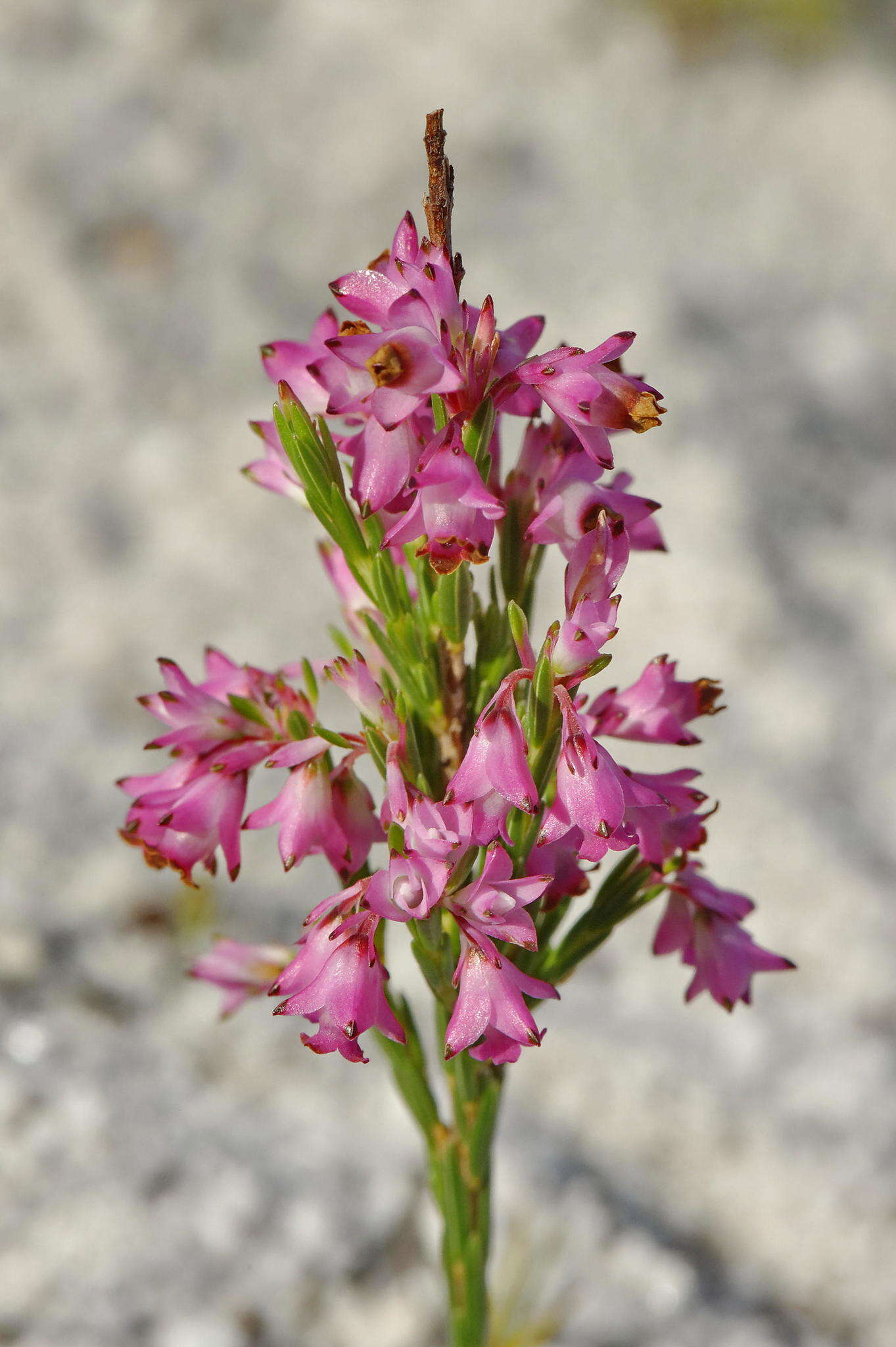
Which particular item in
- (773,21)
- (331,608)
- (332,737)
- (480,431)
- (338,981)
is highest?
(773,21)

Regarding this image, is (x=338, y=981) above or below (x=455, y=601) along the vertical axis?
below

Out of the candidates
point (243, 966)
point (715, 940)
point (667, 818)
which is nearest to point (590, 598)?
point (667, 818)

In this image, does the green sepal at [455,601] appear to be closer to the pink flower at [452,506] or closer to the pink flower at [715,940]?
the pink flower at [452,506]

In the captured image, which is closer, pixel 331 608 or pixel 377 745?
pixel 377 745

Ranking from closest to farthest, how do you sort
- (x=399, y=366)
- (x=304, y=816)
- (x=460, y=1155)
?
(x=399, y=366)
(x=304, y=816)
(x=460, y=1155)

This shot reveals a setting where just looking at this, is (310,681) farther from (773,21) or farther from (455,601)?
(773,21)

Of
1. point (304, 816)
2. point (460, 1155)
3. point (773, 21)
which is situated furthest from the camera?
point (773, 21)
